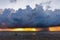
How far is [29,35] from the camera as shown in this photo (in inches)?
75.9

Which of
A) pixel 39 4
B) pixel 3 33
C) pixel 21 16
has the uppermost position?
pixel 39 4

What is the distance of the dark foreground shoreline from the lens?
6.05 ft

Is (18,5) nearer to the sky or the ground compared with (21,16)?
nearer to the sky

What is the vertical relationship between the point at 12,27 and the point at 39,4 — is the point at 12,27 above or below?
below

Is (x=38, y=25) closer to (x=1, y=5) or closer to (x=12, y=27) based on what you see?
(x=12, y=27)

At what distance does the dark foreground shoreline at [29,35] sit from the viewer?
1.84m

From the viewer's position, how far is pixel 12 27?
2.09 m

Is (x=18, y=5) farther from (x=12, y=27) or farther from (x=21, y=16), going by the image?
(x=12, y=27)

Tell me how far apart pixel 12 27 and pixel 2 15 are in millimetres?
243

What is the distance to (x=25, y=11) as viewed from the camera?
6.83 ft

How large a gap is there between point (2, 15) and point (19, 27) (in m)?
0.32

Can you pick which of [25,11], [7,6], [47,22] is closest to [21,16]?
[25,11]

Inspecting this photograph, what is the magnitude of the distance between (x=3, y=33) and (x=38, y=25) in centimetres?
54

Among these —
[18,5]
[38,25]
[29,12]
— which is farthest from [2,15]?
[38,25]
